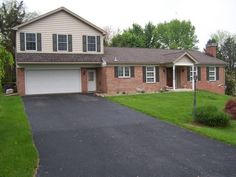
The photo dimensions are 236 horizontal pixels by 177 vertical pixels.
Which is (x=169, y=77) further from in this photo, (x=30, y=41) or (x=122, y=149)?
(x=122, y=149)

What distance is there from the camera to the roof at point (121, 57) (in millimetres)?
24711

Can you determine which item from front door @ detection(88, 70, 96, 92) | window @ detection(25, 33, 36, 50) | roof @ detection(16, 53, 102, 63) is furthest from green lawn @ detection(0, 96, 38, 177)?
front door @ detection(88, 70, 96, 92)

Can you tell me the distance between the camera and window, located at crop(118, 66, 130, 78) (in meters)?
26.9

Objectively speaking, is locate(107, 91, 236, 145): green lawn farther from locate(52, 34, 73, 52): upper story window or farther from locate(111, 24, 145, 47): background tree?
locate(111, 24, 145, 47): background tree

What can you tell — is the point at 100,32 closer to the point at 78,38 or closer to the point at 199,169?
the point at 78,38

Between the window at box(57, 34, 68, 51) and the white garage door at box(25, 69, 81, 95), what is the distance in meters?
1.81

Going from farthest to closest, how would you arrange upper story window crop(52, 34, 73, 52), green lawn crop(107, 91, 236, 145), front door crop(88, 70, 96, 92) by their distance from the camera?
front door crop(88, 70, 96, 92), upper story window crop(52, 34, 73, 52), green lawn crop(107, 91, 236, 145)

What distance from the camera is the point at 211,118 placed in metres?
14.4

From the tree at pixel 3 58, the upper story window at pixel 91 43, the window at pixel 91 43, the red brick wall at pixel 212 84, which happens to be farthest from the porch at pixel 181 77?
the tree at pixel 3 58

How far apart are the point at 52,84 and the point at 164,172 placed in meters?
20.1

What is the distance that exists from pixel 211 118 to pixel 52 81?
1532 centimetres

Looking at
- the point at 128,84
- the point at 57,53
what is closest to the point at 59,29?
the point at 57,53

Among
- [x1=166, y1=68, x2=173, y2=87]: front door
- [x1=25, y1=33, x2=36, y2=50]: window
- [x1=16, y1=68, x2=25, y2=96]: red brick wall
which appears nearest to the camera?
[x1=16, y1=68, x2=25, y2=96]: red brick wall

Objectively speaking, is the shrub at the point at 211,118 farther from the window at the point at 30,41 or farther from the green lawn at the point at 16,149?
the window at the point at 30,41
